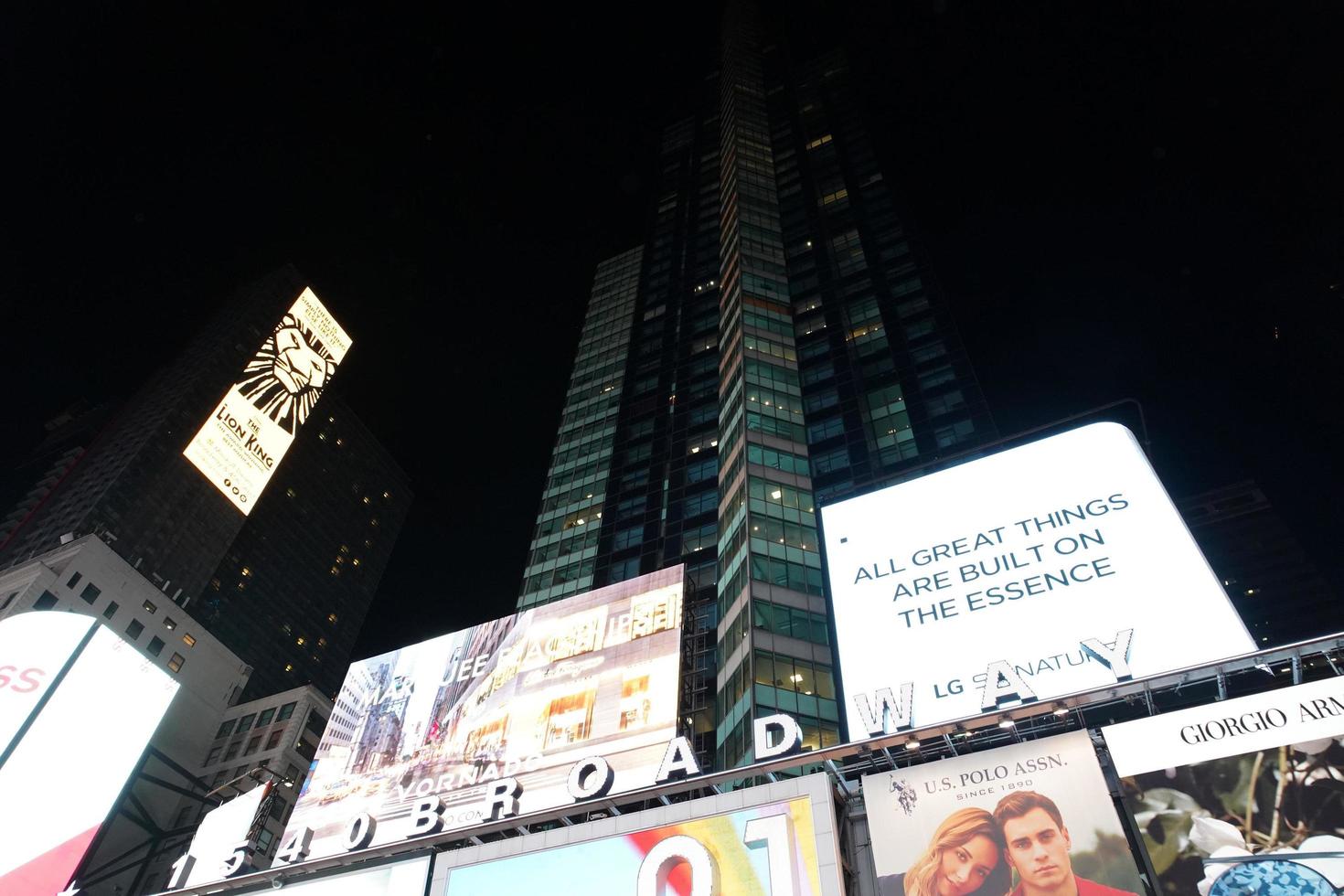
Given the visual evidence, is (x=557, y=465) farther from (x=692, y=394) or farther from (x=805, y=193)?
(x=805, y=193)

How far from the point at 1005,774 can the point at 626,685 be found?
22688 mm

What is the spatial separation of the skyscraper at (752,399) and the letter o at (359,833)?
68.8 feet

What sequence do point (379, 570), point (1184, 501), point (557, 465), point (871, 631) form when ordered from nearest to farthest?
1. point (871, 631)
2. point (557, 465)
3. point (1184, 501)
4. point (379, 570)

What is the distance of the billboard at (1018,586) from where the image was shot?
18047 mm

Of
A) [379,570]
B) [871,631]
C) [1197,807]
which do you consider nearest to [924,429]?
[871,631]

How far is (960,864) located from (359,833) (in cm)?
1716

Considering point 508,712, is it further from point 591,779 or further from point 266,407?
point 266,407

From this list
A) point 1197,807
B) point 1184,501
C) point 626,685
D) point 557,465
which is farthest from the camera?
point 1184,501

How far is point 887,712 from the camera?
18328mm

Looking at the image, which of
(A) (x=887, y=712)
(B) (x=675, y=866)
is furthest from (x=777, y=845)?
(A) (x=887, y=712)

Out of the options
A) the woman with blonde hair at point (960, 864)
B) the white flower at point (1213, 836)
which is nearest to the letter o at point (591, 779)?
the woman with blonde hair at point (960, 864)

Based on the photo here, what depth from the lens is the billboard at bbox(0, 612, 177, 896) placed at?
108ft

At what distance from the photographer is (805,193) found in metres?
107

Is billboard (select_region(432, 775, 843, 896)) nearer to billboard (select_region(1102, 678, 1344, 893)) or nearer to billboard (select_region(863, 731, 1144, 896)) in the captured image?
billboard (select_region(863, 731, 1144, 896))
